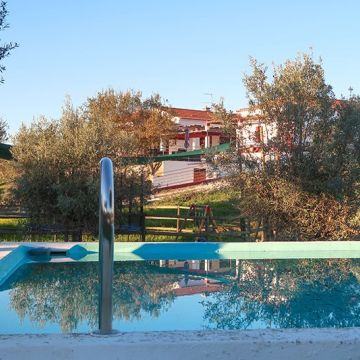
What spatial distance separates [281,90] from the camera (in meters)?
11.6

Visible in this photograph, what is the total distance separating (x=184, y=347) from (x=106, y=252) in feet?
2.24

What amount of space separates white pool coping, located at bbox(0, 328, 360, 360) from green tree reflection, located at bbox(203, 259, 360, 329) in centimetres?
299

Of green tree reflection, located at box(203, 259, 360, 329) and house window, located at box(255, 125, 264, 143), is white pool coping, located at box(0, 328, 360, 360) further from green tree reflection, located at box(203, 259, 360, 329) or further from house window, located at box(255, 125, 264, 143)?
house window, located at box(255, 125, 264, 143)

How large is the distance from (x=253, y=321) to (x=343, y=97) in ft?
24.0

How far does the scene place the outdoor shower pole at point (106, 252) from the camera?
3.09 meters

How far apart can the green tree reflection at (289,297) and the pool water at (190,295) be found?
12mm

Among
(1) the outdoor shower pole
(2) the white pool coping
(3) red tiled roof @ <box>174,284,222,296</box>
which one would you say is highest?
(1) the outdoor shower pole

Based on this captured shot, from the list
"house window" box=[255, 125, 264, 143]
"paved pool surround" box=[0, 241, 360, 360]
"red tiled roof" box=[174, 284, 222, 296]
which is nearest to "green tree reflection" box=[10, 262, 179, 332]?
"red tiled roof" box=[174, 284, 222, 296]

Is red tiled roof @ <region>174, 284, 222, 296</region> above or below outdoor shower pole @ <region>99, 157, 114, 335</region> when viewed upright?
below

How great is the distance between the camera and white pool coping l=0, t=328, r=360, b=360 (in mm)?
2713

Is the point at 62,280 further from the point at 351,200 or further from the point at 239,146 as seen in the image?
the point at 351,200

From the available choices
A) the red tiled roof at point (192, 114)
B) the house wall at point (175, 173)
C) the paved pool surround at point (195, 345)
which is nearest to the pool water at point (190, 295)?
the paved pool surround at point (195, 345)

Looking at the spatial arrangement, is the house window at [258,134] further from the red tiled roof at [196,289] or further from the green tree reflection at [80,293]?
the red tiled roof at [196,289]

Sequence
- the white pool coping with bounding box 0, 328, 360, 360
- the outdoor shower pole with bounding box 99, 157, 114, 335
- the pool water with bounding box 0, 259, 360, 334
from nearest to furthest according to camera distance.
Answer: the white pool coping with bounding box 0, 328, 360, 360 < the outdoor shower pole with bounding box 99, 157, 114, 335 < the pool water with bounding box 0, 259, 360, 334
